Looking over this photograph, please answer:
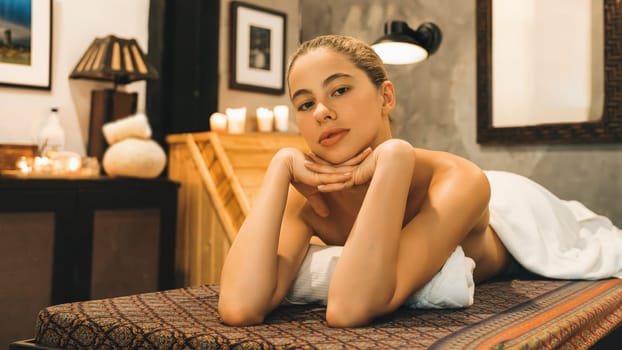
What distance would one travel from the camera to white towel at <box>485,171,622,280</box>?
1.83 meters

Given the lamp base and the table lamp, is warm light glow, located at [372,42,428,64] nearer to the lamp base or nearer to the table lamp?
the table lamp

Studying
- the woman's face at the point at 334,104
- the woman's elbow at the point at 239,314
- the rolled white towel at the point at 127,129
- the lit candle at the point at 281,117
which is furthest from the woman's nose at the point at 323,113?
the lit candle at the point at 281,117

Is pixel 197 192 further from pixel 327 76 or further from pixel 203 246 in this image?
pixel 327 76

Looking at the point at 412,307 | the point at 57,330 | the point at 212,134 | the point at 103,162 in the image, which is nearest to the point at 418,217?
the point at 412,307

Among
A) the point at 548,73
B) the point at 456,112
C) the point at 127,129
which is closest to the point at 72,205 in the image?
the point at 127,129

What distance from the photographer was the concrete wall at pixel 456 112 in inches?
105

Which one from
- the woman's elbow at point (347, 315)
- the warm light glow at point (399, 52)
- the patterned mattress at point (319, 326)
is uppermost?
the warm light glow at point (399, 52)

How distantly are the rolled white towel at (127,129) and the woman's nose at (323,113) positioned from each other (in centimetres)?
203

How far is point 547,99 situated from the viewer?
110 inches

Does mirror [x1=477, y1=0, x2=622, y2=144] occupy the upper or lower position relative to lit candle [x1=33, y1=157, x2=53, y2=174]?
upper

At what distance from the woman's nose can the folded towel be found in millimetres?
328

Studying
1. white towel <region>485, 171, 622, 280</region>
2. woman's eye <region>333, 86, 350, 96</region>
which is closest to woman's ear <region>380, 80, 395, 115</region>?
woman's eye <region>333, 86, 350, 96</region>

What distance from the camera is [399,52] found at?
2697 mm

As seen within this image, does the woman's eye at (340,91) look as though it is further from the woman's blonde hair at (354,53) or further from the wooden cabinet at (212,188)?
the wooden cabinet at (212,188)
